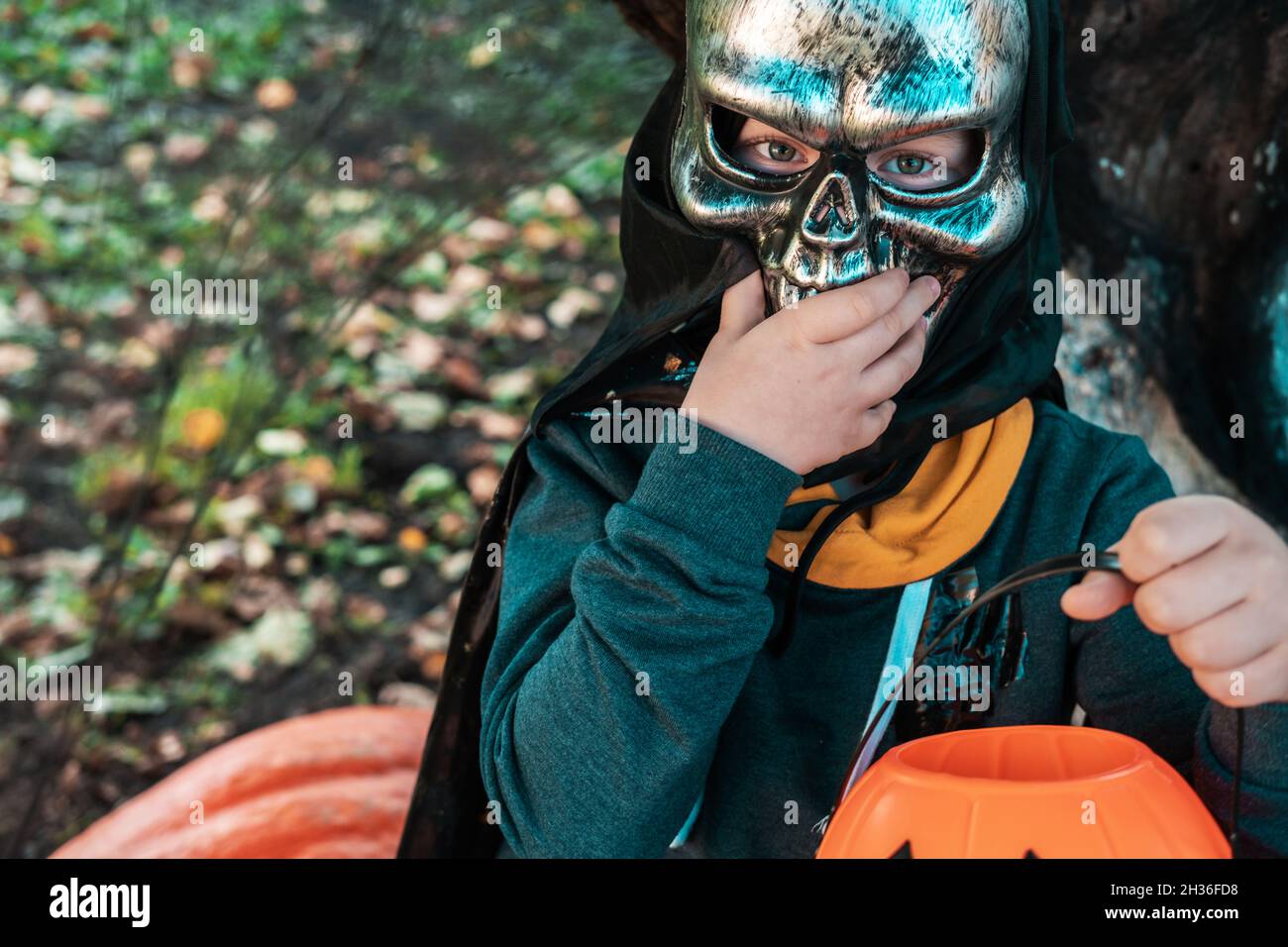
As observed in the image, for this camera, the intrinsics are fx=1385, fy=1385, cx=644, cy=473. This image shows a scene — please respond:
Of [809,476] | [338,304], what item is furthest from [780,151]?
[338,304]

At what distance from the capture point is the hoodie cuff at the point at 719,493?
1.42 metres

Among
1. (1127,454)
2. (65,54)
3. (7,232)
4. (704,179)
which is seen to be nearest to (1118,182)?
(1127,454)

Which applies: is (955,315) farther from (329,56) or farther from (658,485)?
(329,56)

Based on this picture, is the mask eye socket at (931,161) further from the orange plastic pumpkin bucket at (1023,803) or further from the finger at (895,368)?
the orange plastic pumpkin bucket at (1023,803)

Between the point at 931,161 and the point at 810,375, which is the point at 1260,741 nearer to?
the point at 810,375

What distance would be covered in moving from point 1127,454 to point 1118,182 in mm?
755

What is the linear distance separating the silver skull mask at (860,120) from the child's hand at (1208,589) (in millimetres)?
482

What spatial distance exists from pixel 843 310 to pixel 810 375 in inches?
3.0

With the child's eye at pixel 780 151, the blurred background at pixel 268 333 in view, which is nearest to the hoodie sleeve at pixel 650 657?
the child's eye at pixel 780 151

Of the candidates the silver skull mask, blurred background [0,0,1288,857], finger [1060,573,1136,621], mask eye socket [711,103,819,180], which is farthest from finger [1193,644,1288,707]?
blurred background [0,0,1288,857]

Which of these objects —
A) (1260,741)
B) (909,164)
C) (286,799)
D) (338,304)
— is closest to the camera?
(1260,741)

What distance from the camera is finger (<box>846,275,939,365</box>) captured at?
1.47 meters

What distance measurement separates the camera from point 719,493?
143 cm

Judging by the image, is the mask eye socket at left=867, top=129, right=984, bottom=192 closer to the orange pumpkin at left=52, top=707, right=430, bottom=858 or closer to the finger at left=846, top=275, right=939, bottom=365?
the finger at left=846, top=275, right=939, bottom=365
